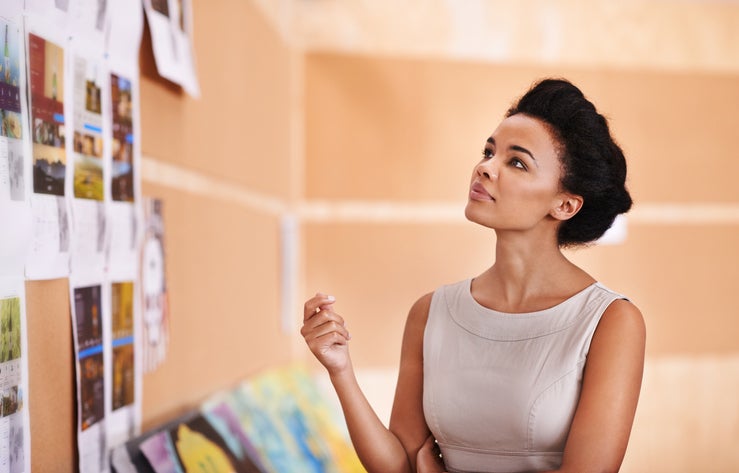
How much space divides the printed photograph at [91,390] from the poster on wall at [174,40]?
78cm

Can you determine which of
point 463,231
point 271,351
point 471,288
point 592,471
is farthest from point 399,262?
point 592,471

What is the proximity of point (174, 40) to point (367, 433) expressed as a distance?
1279 millimetres

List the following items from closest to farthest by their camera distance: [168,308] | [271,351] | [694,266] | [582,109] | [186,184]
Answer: [582,109], [168,308], [186,184], [271,351], [694,266]

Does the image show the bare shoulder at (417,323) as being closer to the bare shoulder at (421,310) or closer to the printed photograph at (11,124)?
the bare shoulder at (421,310)

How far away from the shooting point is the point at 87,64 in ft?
5.78

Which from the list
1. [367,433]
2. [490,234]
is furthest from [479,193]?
[490,234]

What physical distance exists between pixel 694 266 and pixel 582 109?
3.72 meters

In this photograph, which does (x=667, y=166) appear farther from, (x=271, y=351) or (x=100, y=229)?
(x=100, y=229)

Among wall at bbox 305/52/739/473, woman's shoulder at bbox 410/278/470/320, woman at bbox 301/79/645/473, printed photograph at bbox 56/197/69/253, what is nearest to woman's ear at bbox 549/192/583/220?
woman at bbox 301/79/645/473

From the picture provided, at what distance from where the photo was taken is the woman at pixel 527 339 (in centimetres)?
147

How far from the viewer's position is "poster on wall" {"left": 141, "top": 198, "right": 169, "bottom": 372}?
2135 millimetres

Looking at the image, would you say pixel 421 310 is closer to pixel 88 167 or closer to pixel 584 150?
pixel 584 150

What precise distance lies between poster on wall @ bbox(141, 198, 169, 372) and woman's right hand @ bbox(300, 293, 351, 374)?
0.76 m

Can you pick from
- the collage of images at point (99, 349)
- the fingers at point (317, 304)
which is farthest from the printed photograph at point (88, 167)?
the fingers at point (317, 304)
